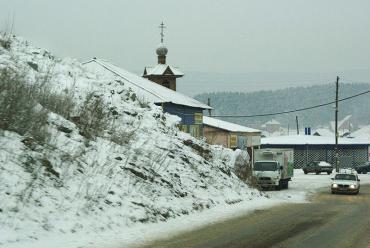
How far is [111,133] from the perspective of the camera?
1745 cm

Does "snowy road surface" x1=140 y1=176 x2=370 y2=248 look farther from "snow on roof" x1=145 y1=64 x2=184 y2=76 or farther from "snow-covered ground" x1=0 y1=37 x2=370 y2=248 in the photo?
"snow on roof" x1=145 y1=64 x2=184 y2=76

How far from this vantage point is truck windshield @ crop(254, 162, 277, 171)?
3768 cm

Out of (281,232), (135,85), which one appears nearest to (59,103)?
(281,232)

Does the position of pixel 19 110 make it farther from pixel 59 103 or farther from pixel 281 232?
pixel 281 232

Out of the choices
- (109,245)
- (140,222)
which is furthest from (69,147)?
(109,245)

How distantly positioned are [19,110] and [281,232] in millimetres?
7169

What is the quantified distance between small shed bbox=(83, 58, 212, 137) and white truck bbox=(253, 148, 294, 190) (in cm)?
515

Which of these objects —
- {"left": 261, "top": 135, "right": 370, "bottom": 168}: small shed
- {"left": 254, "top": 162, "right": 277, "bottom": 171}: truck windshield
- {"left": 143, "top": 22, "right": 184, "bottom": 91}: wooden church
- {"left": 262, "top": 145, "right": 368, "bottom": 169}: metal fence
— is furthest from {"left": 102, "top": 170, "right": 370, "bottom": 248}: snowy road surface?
{"left": 262, "top": 145, "right": 368, "bottom": 169}: metal fence

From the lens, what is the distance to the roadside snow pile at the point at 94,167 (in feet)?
36.5

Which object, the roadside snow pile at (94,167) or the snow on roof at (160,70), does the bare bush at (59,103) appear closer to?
the roadside snow pile at (94,167)

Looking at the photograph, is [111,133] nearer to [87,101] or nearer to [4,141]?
[87,101]

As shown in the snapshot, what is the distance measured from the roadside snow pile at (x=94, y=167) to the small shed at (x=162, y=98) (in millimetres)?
8665

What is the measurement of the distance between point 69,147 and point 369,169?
195 feet

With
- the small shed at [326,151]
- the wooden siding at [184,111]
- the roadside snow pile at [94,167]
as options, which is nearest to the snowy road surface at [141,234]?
the roadside snow pile at [94,167]
